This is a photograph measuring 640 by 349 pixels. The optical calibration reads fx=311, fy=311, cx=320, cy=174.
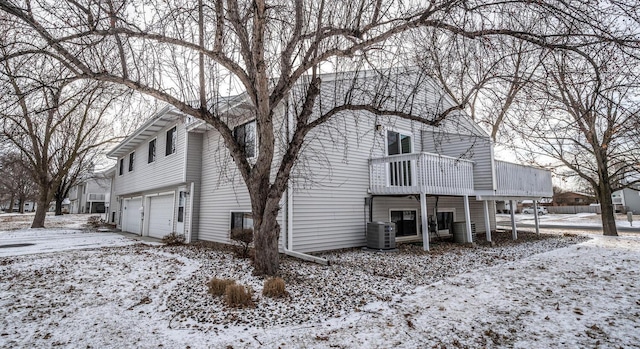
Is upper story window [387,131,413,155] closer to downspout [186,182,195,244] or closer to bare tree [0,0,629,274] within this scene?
bare tree [0,0,629,274]

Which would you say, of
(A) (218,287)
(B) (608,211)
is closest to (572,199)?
(B) (608,211)

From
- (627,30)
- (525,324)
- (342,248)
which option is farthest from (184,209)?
(627,30)

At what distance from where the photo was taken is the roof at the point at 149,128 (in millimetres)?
11615

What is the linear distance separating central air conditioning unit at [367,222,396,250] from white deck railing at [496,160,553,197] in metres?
4.60

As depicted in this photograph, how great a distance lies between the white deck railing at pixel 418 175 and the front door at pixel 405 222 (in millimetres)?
1576

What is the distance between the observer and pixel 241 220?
32.4ft

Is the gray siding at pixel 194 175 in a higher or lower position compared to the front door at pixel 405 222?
higher

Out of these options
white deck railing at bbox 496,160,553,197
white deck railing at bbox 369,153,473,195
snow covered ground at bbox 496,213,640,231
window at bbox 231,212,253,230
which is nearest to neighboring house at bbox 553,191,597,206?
snow covered ground at bbox 496,213,640,231

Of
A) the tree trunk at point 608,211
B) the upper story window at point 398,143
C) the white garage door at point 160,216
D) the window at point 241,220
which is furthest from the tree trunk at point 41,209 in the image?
the tree trunk at point 608,211

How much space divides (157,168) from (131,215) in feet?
19.2

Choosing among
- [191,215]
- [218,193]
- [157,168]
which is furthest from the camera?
[157,168]

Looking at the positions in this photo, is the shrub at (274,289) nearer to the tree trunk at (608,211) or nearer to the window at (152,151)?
the window at (152,151)

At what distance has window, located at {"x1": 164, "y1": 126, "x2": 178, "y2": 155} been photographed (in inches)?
496

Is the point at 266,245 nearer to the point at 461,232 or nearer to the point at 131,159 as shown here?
the point at 461,232
